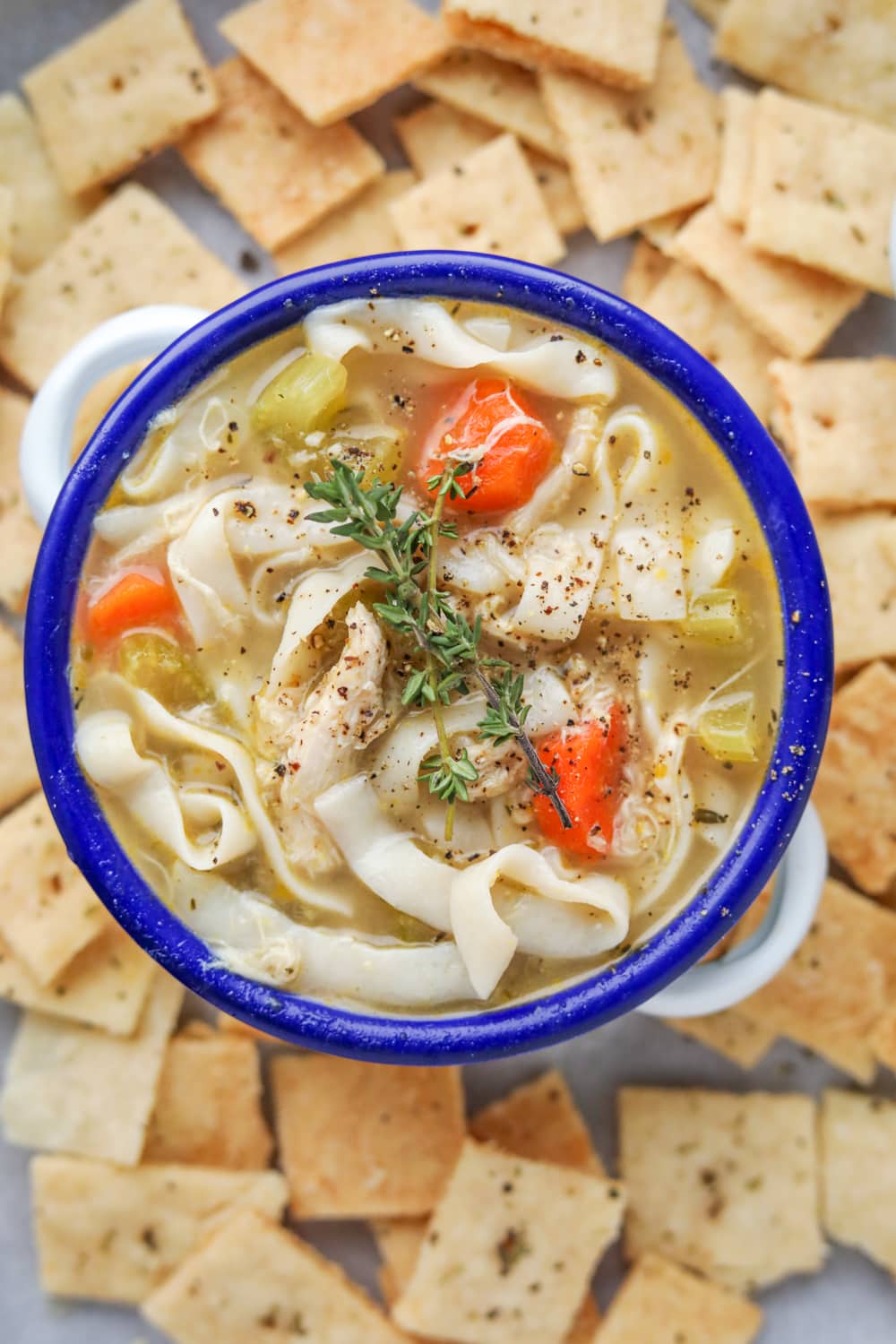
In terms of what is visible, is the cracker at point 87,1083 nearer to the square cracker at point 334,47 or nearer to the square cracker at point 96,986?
the square cracker at point 96,986

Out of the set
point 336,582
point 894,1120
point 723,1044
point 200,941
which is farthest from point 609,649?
point 894,1120

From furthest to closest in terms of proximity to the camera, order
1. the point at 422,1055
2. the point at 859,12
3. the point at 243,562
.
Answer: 1. the point at 859,12
2. the point at 243,562
3. the point at 422,1055

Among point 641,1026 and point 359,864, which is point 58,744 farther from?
point 641,1026

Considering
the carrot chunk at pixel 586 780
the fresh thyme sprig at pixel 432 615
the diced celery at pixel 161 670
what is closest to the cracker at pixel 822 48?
the fresh thyme sprig at pixel 432 615

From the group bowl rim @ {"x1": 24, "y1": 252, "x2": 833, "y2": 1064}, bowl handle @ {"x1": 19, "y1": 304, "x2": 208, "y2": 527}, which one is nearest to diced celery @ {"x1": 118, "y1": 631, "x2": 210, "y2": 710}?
bowl rim @ {"x1": 24, "y1": 252, "x2": 833, "y2": 1064}

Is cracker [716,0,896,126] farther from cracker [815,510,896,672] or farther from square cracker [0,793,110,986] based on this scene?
square cracker [0,793,110,986]

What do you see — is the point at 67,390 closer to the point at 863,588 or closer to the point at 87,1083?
the point at 87,1083

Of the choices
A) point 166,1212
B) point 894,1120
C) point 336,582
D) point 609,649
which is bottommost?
point 894,1120

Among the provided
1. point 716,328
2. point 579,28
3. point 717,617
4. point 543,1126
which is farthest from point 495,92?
point 543,1126
